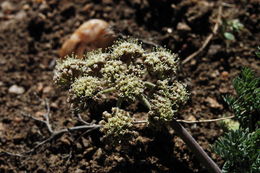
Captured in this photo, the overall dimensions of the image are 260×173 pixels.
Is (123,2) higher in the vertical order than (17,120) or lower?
higher

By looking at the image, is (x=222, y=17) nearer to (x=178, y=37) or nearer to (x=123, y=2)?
(x=178, y=37)

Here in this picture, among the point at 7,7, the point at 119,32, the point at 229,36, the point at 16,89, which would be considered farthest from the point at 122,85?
the point at 7,7

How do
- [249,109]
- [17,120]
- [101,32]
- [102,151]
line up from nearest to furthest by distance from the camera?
[249,109], [102,151], [17,120], [101,32]

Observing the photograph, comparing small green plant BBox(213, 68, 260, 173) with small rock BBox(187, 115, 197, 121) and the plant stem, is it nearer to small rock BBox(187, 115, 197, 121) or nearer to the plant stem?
the plant stem

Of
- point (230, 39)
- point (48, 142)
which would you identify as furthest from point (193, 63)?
point (48, 142)

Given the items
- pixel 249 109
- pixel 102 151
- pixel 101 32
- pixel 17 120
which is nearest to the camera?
pixel 249 109

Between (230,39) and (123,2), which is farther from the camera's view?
(123,2)

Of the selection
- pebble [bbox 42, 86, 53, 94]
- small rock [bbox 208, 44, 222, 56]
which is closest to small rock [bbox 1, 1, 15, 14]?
pebble [bbox 42, 86, 53, 94]
